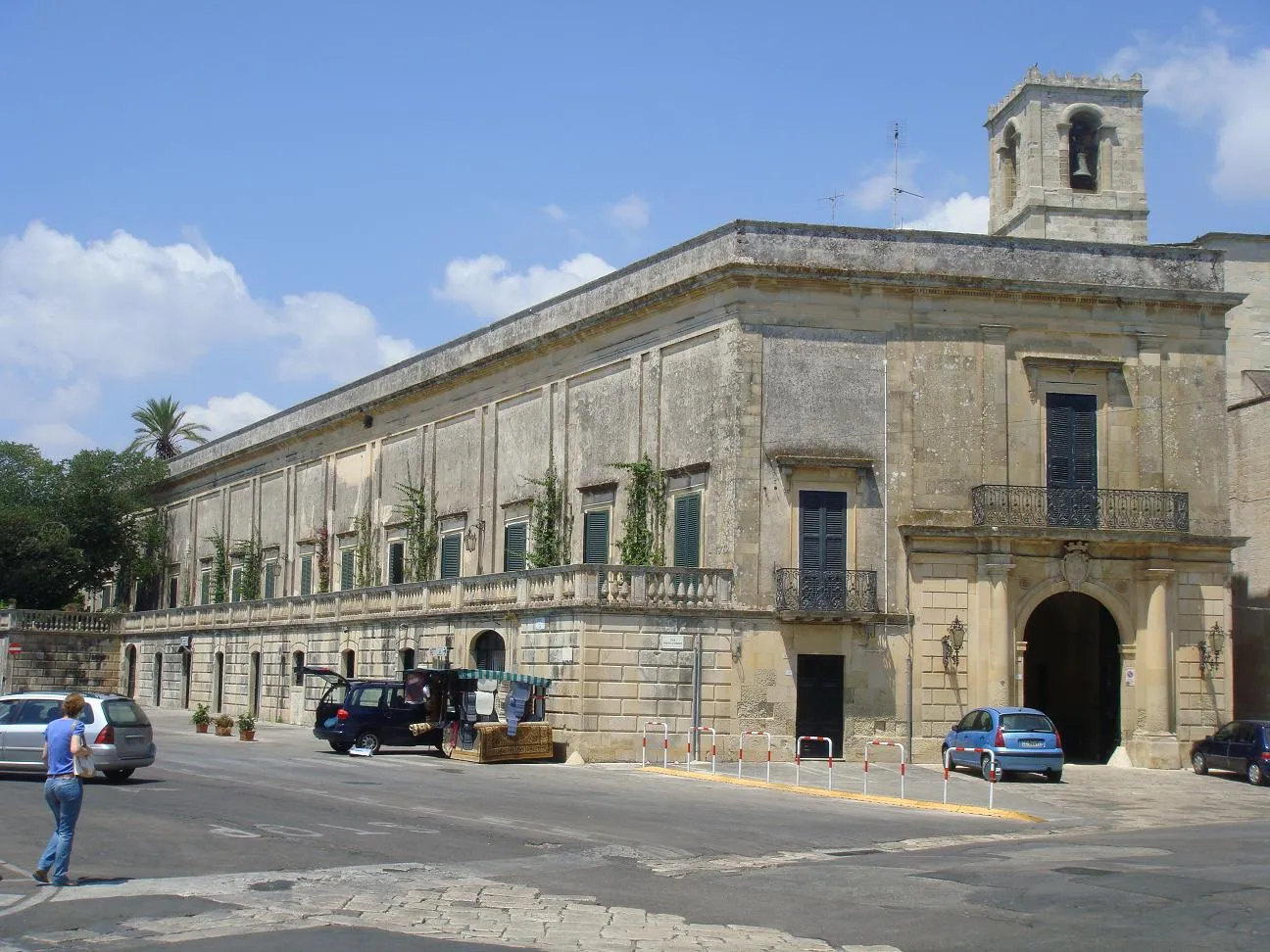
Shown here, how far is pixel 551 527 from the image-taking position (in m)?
39.8

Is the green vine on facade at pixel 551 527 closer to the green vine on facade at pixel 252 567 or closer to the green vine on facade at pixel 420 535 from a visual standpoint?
the green vine on facade at pixel 420 535

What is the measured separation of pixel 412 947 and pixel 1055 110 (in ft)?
117

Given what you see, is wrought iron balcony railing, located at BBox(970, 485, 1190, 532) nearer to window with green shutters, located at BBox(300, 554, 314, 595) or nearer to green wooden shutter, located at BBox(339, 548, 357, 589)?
green wooden shutter, located at BBox(339, 548, 357, 589)

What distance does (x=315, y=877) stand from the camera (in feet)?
46.4

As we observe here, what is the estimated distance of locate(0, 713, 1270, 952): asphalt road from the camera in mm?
11555

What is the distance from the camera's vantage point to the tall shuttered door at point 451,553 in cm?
4541

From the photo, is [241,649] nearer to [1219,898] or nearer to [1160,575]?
[1160,575]

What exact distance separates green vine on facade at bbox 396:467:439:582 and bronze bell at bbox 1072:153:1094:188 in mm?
21886

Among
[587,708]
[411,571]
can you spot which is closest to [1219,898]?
[587,708]

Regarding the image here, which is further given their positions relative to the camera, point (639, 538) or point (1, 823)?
point (639, 538)

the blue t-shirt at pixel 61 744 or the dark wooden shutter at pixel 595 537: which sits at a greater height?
the dark wooden shutter at pixel 595 537

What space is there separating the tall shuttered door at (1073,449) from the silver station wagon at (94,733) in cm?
2048

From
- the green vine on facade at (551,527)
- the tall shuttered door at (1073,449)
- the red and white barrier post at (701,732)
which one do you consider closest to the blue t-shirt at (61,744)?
the red and white barrier post at (701,732)

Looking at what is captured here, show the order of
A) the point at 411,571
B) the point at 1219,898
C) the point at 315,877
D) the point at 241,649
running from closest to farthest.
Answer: the point at 1219,898
the point at 315,877
the point at 411,571
the point at 241,649
